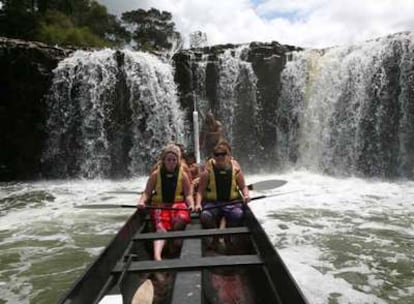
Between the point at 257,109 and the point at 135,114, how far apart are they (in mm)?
4457

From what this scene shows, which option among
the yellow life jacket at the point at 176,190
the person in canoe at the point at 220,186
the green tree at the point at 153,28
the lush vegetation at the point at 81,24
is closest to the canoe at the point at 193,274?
the person in canoe at the point at 220,186

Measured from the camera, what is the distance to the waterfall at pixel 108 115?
15.4m

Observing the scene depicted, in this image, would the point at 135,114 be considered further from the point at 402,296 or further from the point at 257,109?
the point at 402,296

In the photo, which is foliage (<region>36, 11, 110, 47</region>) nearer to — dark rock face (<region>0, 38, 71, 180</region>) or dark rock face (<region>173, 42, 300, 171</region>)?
dark rock face (<region>0, 38, 71, 180</region>)

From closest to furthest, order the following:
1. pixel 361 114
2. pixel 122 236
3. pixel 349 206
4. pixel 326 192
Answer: pixel 122 236 < pixel 349 206 < pixel 326 192 < pixel 361 114

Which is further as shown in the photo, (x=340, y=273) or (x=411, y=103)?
(x=411, y=103)

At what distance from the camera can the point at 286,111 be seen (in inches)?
654

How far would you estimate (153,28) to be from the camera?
41875mm

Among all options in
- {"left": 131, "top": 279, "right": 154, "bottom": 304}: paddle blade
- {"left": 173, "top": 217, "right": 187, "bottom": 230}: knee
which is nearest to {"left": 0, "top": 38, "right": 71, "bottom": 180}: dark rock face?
{"left": 173, "top": 217, "right": 187, "bottom": 230}: knee

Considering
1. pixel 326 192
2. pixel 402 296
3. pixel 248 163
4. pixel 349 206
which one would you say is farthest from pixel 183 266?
pixel 248 163

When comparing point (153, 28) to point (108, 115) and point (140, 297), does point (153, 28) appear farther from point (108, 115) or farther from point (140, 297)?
point (140, 297)

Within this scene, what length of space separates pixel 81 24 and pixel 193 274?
35.2m

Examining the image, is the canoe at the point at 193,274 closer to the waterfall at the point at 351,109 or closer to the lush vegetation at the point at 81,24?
the waterfall at the point at 351,109

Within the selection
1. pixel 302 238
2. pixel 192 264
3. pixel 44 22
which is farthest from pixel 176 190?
pixel 44 22
